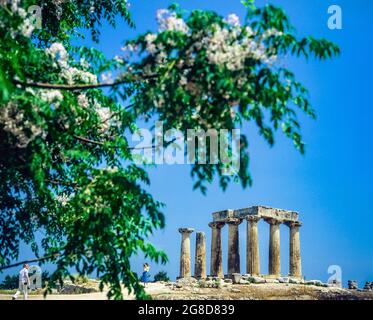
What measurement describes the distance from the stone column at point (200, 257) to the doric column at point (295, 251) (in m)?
6.81

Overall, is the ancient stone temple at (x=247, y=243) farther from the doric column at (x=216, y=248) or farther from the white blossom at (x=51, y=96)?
the white blossom at (x=51, y=96)

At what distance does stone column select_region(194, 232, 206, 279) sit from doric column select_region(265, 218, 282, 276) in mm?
5038

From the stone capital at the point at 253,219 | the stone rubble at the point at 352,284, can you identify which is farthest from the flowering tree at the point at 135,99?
the stone rubble at the point at 352,284

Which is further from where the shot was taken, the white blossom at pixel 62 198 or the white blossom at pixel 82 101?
the white blossom at pixel 62 198

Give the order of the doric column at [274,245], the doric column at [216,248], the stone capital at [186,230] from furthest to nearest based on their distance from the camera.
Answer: the stone capital at [186,230] → the doric column at [216,248] → the doric column at [274,245]

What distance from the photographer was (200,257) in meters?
39.2

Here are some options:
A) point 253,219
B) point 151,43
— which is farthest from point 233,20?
point 253,219

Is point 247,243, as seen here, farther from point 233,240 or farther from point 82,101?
point 82,101

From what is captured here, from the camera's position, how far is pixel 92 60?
34.9 ft

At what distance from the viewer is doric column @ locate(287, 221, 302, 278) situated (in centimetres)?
3956

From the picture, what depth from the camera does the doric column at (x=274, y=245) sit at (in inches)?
1490

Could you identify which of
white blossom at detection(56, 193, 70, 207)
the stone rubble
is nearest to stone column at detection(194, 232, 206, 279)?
the stone rubble

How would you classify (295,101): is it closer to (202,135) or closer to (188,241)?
(202,135)
